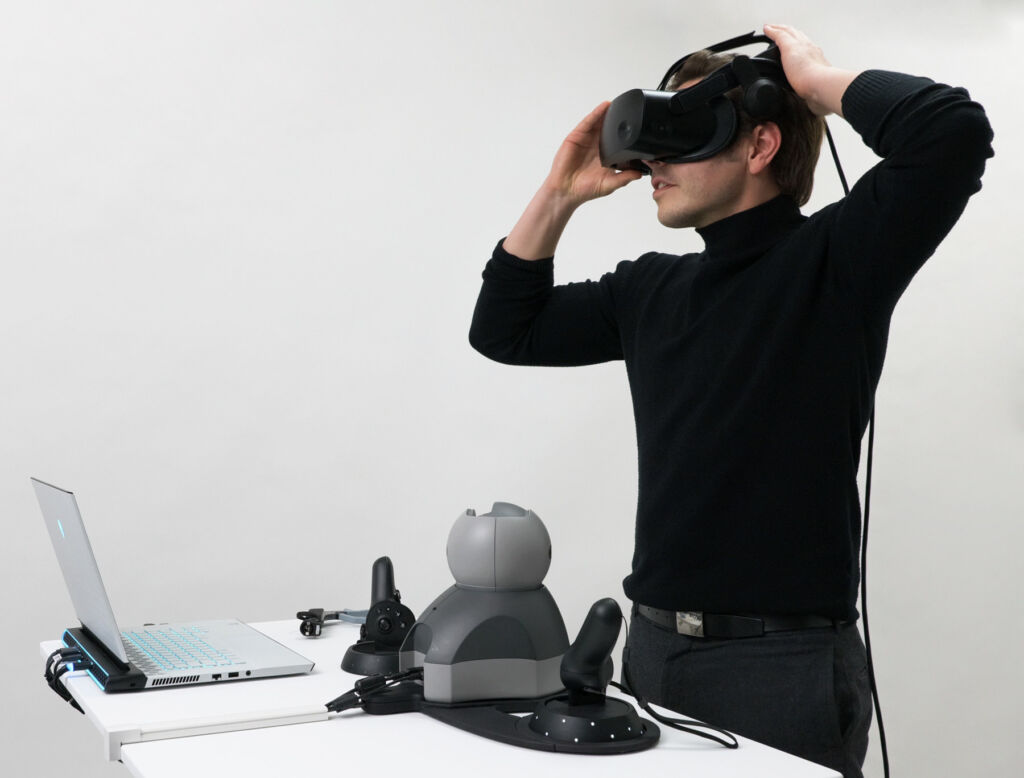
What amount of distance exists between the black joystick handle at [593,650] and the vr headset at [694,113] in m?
0.66

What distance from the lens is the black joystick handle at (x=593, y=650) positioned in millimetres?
1100

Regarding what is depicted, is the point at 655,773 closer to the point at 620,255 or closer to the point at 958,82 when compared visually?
the point at 620,255

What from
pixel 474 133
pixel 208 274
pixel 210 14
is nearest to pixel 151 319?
pixel 208 274

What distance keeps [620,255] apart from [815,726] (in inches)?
83.3

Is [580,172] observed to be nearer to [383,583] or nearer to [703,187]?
[703,187]

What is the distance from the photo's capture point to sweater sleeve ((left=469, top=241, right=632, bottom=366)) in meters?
1.77

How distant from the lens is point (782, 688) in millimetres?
1377

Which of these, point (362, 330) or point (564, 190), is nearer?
point (564, 190)

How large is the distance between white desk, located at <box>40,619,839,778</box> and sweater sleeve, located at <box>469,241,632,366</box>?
733 mm

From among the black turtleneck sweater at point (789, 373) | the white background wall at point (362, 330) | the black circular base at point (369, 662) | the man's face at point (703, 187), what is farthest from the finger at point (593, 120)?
the white background wall at point (362, 330)

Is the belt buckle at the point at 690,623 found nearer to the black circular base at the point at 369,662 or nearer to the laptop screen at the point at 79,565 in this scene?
the black circular base at the point at 369,662

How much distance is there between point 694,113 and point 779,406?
42cm

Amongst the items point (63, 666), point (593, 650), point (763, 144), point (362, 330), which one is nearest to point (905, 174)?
point (763, 144)

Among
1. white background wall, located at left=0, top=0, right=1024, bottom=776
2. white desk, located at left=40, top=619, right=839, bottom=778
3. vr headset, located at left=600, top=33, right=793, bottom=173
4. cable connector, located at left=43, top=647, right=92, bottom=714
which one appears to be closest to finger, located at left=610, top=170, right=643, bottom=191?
vr headset, located at left=600, top=33, right=793, bottom=173
